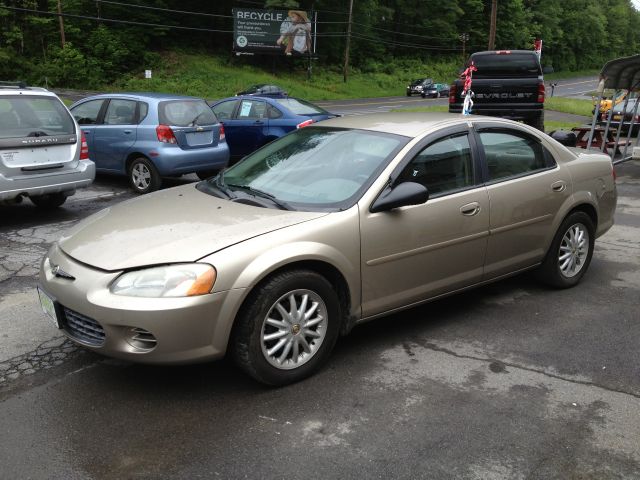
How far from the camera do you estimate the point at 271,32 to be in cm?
4978

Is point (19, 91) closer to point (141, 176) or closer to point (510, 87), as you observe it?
point (141, 176)

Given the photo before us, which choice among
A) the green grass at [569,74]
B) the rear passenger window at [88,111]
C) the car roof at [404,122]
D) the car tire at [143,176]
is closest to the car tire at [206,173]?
the car tire at [143,176]

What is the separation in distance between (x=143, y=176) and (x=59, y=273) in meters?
6.48

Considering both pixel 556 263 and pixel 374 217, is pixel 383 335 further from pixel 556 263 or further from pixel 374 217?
pixel 556 263

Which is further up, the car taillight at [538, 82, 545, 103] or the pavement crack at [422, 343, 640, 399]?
the car taillight at [538, 82, 545, 103]

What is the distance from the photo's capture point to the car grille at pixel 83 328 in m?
3.29

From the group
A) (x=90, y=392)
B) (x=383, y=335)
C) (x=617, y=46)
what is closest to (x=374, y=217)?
(x=383, y=335)

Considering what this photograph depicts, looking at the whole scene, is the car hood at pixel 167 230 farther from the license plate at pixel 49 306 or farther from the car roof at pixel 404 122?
the car roof at pixel 404 122

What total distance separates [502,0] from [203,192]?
80044 millimetres

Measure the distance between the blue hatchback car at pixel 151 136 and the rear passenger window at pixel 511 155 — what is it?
595 centimetres

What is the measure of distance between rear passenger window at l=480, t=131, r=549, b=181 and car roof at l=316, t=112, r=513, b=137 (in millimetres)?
155

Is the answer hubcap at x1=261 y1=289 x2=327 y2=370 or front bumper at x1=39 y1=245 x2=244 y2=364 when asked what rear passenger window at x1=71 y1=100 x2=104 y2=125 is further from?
hubcap at x1=261 y1=289 x2=327 y2=370

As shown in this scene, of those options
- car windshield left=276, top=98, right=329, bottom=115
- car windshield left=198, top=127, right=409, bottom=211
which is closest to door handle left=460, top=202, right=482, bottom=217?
car windshield left=198, top=127, right=409, bottom=211

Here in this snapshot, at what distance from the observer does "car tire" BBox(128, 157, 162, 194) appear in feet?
31.6
